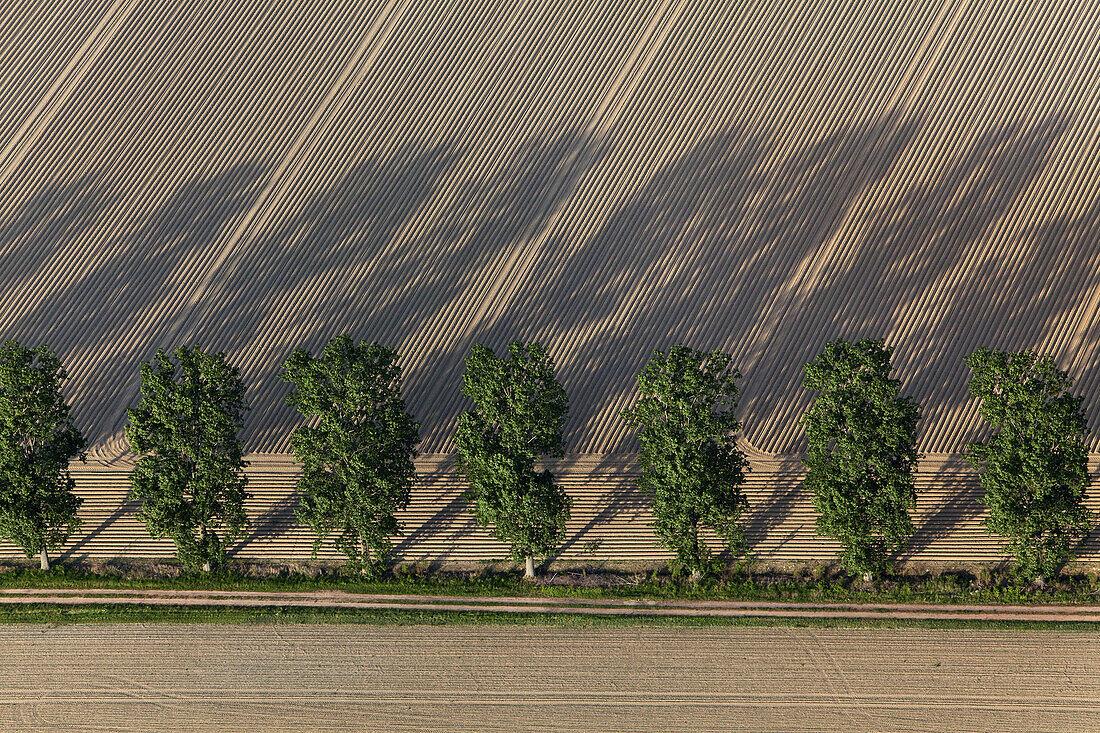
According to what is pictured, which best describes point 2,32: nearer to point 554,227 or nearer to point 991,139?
point 554,227

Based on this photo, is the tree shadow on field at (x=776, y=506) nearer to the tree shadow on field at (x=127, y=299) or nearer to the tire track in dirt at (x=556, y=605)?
the tire track in dirt at (x=556, y=605)

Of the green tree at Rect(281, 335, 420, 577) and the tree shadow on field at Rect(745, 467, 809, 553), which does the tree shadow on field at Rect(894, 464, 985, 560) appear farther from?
the green tree at Rect(281, 335, 420, 577)

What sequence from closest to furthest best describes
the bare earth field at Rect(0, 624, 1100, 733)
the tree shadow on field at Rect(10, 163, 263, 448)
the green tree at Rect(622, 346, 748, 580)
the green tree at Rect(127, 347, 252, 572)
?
the green tree at Rect(622, 346, 748, 580)
the green tree at Rect(127, 347, 252, 572)
the bare earth field at Rect(0, 624, 1100, 733)
the tree shadow on field at Rect(10, 163, 263, 448)

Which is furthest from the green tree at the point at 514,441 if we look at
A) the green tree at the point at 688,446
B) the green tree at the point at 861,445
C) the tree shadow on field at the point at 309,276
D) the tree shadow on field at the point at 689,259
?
the green tree at the point at 861,445

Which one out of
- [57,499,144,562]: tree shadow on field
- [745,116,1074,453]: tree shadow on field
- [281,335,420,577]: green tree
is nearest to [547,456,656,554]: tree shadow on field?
[745,116,1074,453]: tree shadow on field

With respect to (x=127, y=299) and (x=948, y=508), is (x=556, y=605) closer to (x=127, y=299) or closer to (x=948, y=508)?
(x=948, y=508)

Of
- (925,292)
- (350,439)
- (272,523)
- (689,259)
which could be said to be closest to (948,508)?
(925,292)
